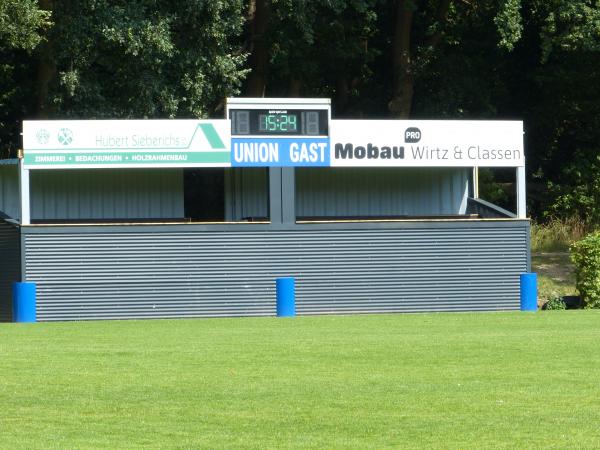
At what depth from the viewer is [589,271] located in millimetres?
30297

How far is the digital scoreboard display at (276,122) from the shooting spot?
96.1ft

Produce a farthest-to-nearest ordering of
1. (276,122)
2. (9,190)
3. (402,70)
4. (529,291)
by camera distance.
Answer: (402,70), (9,190), (529,291), (276,122)

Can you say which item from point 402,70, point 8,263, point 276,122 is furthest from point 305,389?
point 402,70

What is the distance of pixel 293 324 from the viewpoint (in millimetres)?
24250

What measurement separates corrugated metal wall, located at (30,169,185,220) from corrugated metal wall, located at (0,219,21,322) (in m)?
3.41

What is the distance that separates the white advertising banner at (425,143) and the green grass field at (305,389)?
950cm

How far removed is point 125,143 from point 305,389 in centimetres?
1665

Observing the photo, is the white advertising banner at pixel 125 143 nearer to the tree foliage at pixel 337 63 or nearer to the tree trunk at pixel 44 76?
the tree foliage at pixel 337 63

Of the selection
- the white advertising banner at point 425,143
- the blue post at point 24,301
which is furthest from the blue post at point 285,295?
the blue post at point 24,301

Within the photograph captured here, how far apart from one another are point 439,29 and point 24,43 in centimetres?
1772

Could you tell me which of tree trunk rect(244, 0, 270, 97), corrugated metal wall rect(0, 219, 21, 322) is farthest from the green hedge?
tree trunk rect(244, 0, 270, 97)

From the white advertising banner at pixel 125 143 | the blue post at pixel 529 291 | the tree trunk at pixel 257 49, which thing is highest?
the tree trunk at pixel 257 49

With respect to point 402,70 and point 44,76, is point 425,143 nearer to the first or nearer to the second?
point 44,76

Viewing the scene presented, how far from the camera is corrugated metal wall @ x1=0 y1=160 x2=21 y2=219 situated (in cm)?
3278
